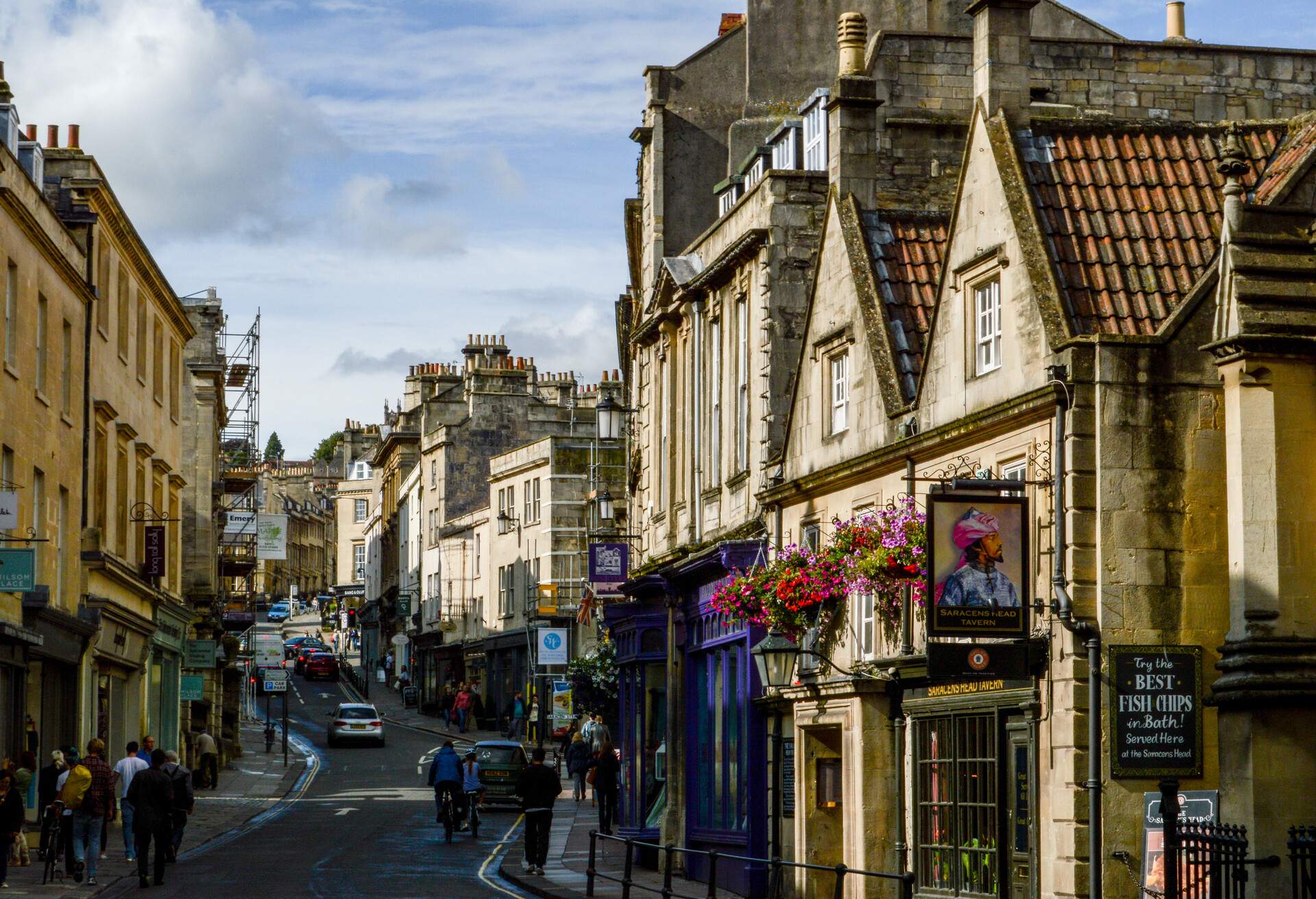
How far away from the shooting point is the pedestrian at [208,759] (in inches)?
1887

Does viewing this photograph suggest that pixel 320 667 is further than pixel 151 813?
Yes

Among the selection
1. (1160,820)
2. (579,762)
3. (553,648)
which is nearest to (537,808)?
(1160,820)

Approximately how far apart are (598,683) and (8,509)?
25830 mm

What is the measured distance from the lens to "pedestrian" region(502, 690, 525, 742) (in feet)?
222

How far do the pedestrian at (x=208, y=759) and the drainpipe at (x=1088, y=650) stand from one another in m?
33.1

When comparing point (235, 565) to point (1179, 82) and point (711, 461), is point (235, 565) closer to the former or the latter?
point (711, 461)

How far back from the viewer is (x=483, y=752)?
44.9m

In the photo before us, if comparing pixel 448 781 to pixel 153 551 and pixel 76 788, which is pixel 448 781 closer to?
pixel 76 788

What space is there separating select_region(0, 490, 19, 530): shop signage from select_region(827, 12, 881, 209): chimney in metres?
12.3

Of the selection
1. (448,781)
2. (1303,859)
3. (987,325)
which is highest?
(987,325)

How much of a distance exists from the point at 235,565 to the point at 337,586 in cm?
8637

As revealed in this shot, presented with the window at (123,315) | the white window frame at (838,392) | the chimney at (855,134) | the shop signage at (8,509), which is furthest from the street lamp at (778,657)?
the window at (123,315)

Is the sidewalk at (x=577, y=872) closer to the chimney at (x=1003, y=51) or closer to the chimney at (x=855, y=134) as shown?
the chimney at (x=855, y=134)

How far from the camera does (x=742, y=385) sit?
2909 cm
